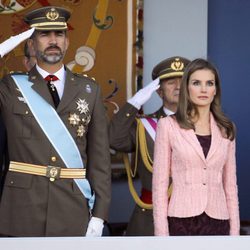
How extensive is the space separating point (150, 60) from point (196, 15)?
38cm

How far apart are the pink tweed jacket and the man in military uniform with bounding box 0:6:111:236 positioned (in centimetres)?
35

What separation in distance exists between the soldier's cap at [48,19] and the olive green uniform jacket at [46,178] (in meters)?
0.21

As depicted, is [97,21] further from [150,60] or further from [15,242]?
[15,242]

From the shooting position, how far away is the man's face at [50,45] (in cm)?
435

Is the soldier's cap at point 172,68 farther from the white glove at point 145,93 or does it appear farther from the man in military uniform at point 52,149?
the man in military uniform at point 52,149

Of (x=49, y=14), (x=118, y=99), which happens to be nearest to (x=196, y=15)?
(x=118, y=99)

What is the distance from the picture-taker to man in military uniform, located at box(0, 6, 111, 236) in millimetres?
4281

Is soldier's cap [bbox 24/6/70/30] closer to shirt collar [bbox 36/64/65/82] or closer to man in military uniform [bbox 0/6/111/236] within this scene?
man in military uniform [bbox 0/6/111/236]

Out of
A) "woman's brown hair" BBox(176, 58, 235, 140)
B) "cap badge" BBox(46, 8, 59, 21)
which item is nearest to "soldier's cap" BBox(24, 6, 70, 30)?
"cap badge" BBox(46, 8, 59, 21)

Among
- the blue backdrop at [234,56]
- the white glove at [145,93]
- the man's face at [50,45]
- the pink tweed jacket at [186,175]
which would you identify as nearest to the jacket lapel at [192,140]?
the pink tweed jacket at [186,175]

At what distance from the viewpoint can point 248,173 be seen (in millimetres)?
6121

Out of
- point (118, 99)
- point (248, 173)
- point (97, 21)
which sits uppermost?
point (97, 21)

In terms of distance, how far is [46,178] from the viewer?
14.1ft

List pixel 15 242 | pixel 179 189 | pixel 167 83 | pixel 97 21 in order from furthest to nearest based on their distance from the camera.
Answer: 1. pixel 97 21
2. pixel 167 83
3. pixel 179 189
4. pixel 15 242
